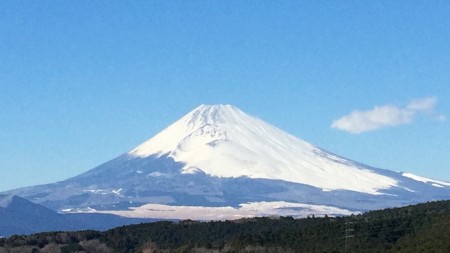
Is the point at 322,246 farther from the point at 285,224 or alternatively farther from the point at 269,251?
the point at 285,224

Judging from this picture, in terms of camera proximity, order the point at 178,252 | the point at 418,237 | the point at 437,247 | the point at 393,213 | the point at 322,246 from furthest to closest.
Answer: the point at 393,213 → the point at 178,252 → the point at 322,246 → the point at 418,237 → the point at 437,247

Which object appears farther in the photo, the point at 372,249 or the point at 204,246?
the point at 204,246

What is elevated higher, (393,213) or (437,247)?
(393,213)

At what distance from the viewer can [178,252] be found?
92312 mm

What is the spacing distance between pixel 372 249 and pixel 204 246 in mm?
18884

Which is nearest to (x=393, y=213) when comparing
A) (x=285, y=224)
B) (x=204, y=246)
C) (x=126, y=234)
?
(x=285, y=224)

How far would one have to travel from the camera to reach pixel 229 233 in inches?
4437

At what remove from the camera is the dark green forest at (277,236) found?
270 ft

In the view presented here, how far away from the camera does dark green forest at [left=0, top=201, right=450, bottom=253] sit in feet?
270

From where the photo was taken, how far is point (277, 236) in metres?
94.1

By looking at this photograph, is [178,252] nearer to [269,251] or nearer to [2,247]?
[269,251]

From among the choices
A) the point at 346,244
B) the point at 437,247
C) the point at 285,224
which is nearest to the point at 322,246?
the point at 346,244

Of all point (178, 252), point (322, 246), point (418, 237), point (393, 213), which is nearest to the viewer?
point (418, 237)

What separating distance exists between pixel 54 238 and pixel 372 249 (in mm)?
41293
